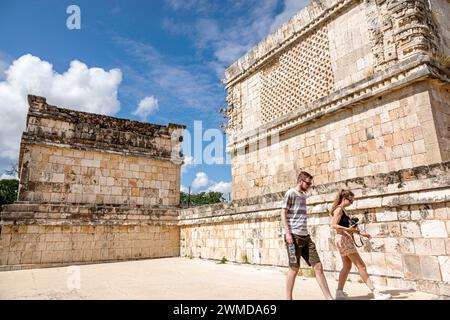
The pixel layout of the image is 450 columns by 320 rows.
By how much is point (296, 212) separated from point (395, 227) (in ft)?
5.14

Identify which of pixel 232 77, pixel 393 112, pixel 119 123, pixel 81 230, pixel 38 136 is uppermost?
pixel 232 77

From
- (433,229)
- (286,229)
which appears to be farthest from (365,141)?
(286,229)

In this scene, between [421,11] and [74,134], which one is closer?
[421,11]

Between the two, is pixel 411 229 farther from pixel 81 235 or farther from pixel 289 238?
pixel 81 235

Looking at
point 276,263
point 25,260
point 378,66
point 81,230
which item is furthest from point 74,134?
point 378,66

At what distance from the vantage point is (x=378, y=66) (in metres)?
6.52

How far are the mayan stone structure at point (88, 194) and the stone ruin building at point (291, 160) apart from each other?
0.04 metres

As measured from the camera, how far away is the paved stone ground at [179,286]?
12.7ft

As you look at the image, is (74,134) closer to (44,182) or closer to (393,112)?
(44,182)

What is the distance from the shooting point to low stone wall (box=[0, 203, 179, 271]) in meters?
7.80

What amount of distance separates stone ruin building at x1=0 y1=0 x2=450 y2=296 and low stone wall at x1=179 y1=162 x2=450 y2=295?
2cm

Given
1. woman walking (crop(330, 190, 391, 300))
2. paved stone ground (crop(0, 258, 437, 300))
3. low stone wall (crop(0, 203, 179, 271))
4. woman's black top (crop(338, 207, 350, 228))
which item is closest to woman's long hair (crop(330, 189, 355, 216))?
woman walking (crop(330, 190, 391, 300))

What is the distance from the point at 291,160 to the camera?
842cm

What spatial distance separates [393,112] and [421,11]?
2.18 m
